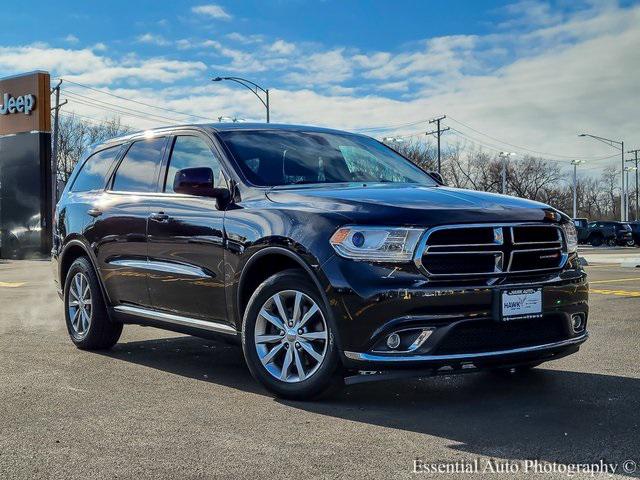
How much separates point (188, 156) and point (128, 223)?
761mm

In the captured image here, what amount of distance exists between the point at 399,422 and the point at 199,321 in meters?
1.87

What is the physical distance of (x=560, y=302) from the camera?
485 centimetres

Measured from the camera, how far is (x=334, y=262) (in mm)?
4527

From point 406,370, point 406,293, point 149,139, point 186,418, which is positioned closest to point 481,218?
point 406,293

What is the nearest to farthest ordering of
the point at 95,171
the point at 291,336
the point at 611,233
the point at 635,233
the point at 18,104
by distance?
1. the point at 291,336
2. the point at 95,171
3. the point at 18,104
4. the point at 635,233
5. the point at 611,233

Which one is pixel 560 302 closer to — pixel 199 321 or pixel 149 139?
pixel 199 321

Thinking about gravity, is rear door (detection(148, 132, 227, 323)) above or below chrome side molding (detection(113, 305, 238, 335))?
above

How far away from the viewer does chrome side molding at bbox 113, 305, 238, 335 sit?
541 centimetres

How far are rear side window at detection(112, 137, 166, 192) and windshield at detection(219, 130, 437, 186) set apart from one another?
814 millimetres

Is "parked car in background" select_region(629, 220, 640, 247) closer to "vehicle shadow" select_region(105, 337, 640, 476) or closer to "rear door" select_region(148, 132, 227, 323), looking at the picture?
"vehicle shadow" select_region(105, 337, 640, 476)

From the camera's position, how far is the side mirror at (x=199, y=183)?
5.41 metres

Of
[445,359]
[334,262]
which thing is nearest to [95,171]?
[334,262]

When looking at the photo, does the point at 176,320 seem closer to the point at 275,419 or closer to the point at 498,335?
the point at 275,419

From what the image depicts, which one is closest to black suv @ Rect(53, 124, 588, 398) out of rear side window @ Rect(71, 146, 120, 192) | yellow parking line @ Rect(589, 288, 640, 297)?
rear side window @ Rect(71, 146, 120, 192)
